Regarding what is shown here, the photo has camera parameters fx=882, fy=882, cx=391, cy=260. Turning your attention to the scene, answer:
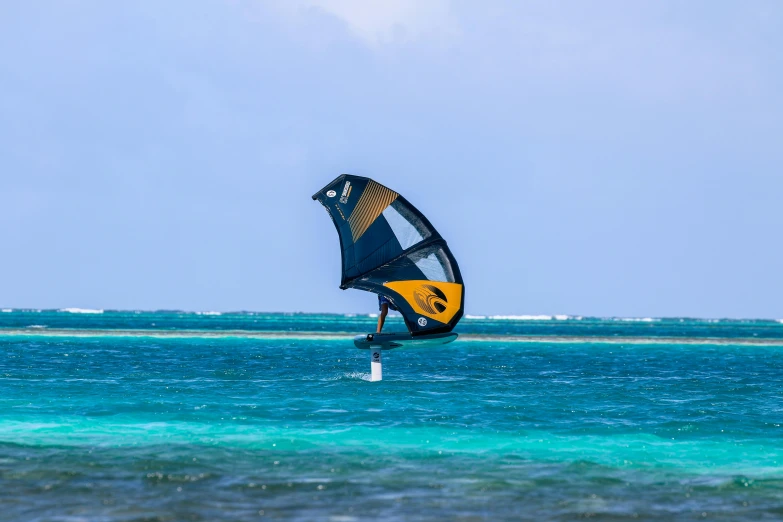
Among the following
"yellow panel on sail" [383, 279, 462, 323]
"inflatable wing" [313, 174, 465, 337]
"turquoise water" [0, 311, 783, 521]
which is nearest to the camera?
"turquoise water" [0, 311, 783, 521]

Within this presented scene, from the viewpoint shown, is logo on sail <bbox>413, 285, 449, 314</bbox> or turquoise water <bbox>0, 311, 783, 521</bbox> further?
logo on sail <bbox>413, 285, 449, 314</bbox>

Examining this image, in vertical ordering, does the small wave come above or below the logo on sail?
below

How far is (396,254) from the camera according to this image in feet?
114

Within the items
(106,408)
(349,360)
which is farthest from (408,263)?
(349,360)

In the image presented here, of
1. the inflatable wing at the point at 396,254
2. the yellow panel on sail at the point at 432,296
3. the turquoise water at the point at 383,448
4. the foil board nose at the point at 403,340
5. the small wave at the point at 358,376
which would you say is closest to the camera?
the turquoise water at the point at 383,448

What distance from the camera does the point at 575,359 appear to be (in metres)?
64.1

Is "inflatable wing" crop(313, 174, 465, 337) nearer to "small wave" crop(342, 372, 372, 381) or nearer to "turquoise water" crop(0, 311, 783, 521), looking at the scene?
"turquoise water" crop(0, 311, 783, 521)

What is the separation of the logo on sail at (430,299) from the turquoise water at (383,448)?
130 inches

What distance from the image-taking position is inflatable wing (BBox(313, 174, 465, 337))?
112 ft

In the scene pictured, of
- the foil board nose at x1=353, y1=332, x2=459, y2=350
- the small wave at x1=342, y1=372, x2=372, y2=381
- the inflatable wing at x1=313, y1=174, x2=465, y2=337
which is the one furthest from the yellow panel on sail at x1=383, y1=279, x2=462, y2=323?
the small wave at x1=342, y1=372, x2=372, y2=381

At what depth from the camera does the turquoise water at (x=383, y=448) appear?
48.7ft

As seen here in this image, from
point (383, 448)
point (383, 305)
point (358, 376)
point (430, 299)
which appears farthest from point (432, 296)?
point (383, 448)

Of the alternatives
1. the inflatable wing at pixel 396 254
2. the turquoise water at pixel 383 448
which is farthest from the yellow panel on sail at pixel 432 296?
the turquoise water at pixel 383 448

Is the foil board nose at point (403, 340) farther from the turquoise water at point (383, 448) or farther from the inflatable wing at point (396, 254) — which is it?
Answer: the turquoise water at point (383, 448)
